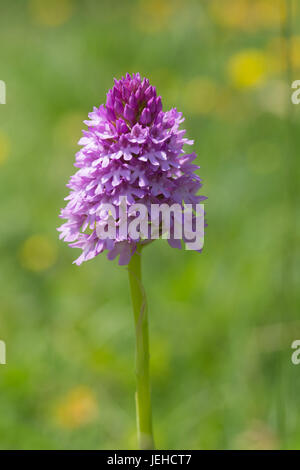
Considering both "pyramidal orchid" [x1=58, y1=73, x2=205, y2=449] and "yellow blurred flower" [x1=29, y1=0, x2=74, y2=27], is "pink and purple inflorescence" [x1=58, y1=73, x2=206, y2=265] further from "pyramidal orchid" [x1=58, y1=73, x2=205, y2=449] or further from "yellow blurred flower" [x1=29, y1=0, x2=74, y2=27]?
"yellow blurred flower" [x1=29, y1=0, x2=74, y2=27]

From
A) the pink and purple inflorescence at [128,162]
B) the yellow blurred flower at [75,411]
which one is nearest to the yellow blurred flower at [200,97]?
the yellow blurred flower at [75,411]

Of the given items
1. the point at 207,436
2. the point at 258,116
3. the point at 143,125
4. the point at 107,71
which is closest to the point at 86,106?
the point at 107,71

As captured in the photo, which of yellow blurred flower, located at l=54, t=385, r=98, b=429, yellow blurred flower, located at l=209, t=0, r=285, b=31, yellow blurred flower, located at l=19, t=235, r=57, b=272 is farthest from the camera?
yellow blurred flower, located at l=209, t=0, r=285, b=31

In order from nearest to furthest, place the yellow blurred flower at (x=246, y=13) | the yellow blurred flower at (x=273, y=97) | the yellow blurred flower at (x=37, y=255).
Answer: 1. the yellow blurred flower at (x=273, y=97)
2. the yellow blurred flower at (x=37, y=255)
3. the yellow blurred flower at (x=246, y=13)

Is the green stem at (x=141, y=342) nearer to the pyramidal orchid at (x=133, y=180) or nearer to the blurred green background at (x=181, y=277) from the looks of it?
the pyramidal orchid at (x=133, y=180)

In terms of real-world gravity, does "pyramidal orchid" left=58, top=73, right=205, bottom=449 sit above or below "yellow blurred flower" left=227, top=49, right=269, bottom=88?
below

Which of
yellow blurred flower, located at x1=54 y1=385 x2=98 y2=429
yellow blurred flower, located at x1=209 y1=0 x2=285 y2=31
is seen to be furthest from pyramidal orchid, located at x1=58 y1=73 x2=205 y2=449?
yellow blurred flower, located at x1=209 y1=0 x2=285 y2=31
